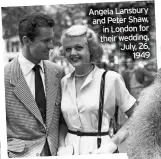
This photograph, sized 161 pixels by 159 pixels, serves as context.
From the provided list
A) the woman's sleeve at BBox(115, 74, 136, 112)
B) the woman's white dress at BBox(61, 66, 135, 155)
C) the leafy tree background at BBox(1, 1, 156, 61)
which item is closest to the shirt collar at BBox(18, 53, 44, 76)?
the leafy tree background at BBox(1, 1, 156, 61)

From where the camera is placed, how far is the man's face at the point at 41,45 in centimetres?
350

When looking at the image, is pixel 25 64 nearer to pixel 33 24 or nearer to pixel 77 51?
pixel 33 24

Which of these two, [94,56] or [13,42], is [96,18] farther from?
[13,42]

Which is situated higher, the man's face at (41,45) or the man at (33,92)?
the man's face at (41,45)

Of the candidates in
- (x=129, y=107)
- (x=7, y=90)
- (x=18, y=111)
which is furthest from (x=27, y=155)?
(x=129, y=107)

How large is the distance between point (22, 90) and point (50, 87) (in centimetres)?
28

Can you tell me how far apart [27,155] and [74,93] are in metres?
0.79

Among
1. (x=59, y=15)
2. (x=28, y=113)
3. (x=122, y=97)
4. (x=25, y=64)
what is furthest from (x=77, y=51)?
(x=28, y=113)

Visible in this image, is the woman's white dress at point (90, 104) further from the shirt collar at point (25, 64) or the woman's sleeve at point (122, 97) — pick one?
the shirt collar at point (25, 64)

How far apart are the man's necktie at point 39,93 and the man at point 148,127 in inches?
64.8

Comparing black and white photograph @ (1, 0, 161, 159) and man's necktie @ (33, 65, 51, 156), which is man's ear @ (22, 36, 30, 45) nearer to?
black and white photograph @ (1, 0, 161, 159)

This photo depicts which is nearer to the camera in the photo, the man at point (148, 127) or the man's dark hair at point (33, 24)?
the man at point (148, 127)

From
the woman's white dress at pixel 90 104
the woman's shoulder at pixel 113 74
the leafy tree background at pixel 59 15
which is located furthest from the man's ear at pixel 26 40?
the woman's shoulder at pixel 113 74

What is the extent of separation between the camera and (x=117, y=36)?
12.0 ft
